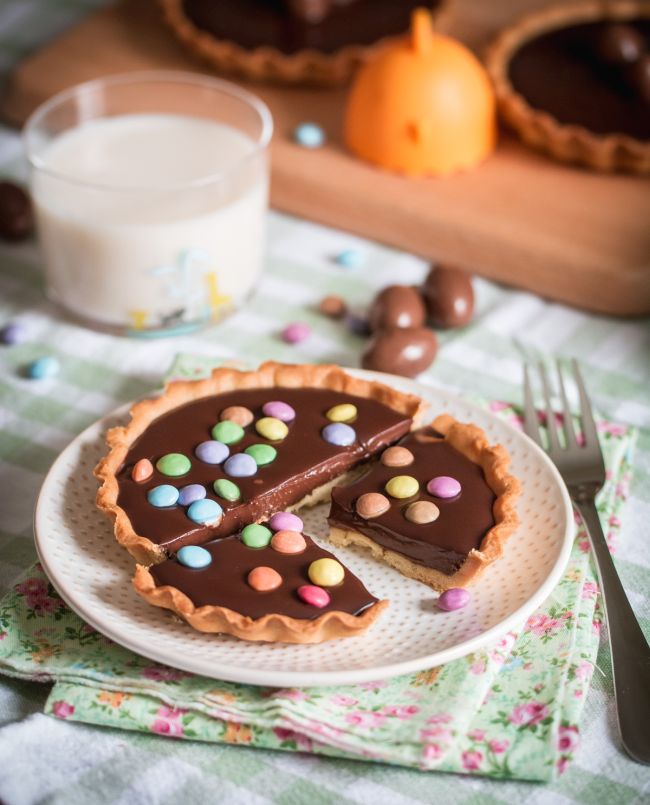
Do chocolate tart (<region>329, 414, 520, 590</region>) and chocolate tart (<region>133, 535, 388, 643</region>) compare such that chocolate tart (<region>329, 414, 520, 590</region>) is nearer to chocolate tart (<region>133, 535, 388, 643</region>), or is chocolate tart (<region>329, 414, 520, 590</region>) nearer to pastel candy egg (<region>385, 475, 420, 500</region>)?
pastel candy egg (<region>385, 475, 420, 500</region>)

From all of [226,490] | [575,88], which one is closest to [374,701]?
[226,490]

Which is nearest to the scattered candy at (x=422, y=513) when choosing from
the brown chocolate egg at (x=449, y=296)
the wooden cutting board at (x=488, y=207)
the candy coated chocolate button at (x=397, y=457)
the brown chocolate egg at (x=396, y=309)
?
the candy coated chocolate button at (x=397, y=457)

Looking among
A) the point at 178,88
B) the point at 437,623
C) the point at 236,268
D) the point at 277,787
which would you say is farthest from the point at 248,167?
the point at 277,787

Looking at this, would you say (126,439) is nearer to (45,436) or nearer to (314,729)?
(45,436)

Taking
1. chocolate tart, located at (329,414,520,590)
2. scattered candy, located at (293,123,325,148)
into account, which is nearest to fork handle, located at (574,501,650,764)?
chocolate tart, located at (329,414,520,590)

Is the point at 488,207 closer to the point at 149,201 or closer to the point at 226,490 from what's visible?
the point at 149,201
